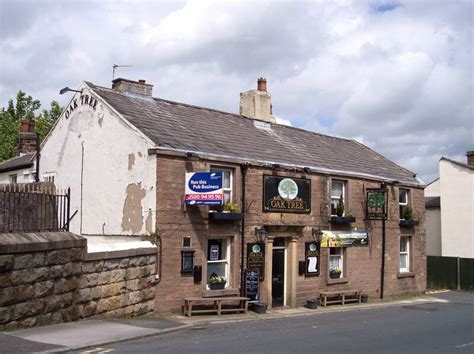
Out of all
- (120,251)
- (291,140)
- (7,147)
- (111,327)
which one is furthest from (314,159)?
(7,147)

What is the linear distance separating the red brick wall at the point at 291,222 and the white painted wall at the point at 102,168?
617mm

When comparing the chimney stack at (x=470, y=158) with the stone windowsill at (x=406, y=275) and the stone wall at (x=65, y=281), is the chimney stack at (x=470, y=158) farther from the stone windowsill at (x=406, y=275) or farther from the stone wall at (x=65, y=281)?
the stone wall at (x=65, y=281)

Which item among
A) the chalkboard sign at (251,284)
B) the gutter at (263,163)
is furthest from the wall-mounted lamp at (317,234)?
the chalkboard sign at (251,284)

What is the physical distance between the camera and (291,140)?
23344mm

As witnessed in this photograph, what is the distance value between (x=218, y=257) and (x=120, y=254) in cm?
Result: 424

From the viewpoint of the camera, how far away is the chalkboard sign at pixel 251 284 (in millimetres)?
18078

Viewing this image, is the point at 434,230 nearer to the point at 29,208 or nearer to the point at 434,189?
the point at 434,189

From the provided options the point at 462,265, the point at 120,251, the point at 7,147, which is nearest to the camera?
the point at 120,251

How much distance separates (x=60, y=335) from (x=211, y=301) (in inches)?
241

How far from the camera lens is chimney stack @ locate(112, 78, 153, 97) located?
65.7ft

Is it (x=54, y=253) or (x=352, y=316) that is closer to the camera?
(x=54, y=253)

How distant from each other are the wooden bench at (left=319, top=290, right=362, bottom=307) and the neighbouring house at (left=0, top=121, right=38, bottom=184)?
1157cm

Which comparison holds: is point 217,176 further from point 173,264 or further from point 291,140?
point 291,140

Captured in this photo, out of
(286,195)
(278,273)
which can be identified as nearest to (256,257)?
(278,273)
